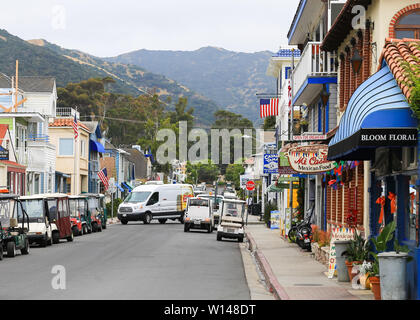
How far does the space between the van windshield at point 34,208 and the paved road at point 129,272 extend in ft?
4.37

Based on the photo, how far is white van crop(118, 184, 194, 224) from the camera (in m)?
55.2

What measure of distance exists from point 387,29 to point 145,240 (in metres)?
19.4

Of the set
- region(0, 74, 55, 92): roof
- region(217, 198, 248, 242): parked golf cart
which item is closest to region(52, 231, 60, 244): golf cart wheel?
region(217, 198, 248, 242): parked golf cart

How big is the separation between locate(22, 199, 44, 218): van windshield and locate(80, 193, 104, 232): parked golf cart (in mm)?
11331

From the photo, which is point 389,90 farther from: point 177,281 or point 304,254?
point 304,254

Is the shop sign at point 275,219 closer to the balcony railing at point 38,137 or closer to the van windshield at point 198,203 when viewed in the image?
the van windshield at point 198,203

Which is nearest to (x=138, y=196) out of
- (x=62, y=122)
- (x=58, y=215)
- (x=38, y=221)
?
(x=62, y=122)

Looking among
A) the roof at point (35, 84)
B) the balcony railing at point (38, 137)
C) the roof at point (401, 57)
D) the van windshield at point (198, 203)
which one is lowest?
the van windshield at point (198, 203)

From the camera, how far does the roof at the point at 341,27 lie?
1984 cm

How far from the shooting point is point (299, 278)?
18.6 m

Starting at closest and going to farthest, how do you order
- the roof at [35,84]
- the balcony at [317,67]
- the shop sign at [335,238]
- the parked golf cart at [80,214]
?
the shop sign at [335,238] < the balcony at [317,67] < the parked golf cart at [80,214] < the roof at [35,84]

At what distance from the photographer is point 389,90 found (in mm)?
13859

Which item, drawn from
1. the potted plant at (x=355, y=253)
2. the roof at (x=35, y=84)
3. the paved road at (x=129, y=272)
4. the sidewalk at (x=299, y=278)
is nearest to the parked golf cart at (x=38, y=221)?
the paved road at (x=129, y=272)

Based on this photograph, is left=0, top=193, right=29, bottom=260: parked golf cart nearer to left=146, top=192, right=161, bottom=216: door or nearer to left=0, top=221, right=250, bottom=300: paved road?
left=0, top=221, right=250, bottom=300: paved road
